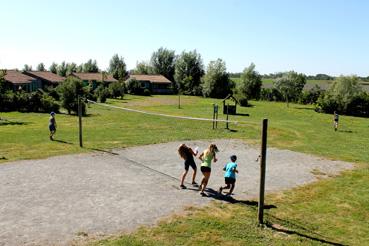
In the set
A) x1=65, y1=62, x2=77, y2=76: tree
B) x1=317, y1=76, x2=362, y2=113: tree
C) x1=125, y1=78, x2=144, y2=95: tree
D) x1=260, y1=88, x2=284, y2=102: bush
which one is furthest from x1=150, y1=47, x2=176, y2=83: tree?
x1=317, y1=76, x2=362, y2=113: tree

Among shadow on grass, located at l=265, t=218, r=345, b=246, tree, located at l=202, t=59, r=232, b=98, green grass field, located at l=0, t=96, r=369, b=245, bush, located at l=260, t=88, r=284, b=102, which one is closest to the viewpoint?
shadow on grass, located at l=265, t=218, r=345, b=246

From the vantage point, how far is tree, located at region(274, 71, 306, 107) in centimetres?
5812

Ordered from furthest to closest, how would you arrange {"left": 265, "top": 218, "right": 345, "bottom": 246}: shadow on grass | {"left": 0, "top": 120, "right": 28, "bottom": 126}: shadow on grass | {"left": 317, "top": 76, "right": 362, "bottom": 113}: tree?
{"left": 317, "top": 76, "right": 362, "bottom": 113}: tree < {"left": 0, "top": 120, "right": 28, "bottom": 126}: shadow on grass < {"left": 265, "top": 218, "right": 345, "bottom": 246}: shadow on grass

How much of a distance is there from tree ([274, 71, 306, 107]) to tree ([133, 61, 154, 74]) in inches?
1773

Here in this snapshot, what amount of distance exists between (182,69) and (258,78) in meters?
24.0

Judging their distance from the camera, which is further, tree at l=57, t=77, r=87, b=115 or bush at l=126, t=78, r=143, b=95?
bush at l=126, t=78, r=143, b=95

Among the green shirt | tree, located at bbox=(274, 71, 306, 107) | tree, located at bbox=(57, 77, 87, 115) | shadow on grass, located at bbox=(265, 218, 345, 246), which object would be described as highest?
tree, located at bbox=(274, 71, 306, 107)

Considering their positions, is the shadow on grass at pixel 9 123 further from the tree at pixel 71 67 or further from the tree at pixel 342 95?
the tree at pixel 71 67

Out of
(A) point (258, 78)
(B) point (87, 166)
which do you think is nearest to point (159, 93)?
(A) point (258, 78)

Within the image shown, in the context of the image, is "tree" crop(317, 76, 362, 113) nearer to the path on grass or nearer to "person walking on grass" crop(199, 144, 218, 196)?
the path on grass

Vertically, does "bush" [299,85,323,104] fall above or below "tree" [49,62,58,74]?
below

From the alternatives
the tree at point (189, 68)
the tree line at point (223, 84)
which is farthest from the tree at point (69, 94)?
the tree at point (189, 68)

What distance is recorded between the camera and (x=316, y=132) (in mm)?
29703

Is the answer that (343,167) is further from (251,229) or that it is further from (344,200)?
(251,229)
